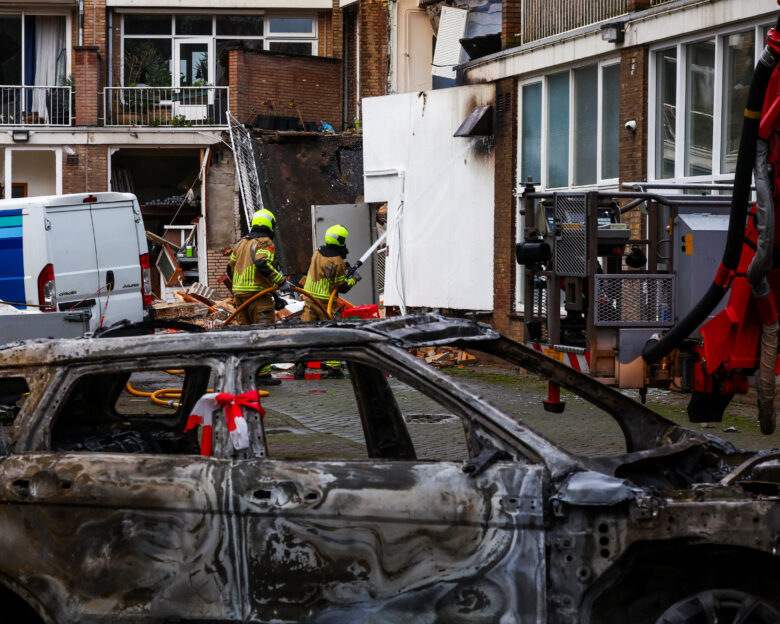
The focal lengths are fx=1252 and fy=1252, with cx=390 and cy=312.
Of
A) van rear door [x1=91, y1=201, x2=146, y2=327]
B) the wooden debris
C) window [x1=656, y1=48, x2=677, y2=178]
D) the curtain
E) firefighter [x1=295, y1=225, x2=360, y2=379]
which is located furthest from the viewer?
the curtain

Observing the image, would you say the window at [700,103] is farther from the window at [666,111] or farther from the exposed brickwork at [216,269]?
the exposed brickwork at [216,269]

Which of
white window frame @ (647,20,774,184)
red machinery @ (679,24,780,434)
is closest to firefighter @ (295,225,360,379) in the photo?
white window frame @ (647,20,774,184)

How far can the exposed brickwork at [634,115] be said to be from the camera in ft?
48.5

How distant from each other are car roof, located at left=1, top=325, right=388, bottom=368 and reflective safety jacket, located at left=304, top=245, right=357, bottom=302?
1079 centimetres

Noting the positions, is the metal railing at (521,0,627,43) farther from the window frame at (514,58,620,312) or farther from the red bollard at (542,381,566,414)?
the red bollard at (542,381,566,414)

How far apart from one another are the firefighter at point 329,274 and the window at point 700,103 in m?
3.98

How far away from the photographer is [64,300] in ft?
52.5

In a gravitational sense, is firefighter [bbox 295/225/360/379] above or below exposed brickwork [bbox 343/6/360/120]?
below

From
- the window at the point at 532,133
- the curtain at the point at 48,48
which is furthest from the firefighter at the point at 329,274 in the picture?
the curtain at the point at 48,48

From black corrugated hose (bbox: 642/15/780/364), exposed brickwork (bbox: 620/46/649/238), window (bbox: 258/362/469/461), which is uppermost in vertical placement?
exposed brickwork (bbox: 620/46/649/238)

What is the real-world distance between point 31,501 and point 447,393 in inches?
63.4

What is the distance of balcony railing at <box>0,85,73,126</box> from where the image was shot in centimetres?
3222

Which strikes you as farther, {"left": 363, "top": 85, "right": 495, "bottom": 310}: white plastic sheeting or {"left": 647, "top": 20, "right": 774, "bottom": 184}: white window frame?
{"left": 363, "top": 85, "right": 495, "bottom": 310}: white plastic sheeting

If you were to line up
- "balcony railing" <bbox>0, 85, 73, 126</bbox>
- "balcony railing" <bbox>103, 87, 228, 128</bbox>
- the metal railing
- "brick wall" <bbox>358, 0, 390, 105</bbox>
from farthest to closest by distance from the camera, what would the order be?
"balcony railing" <bbox>0, 85, 73, 126</bbox>, "balcony railing" <bbox>103, 87, 228, 128</bbox>, "brick wall" <bbox>358, 0, 390, 105</bbox>, the metal railing
